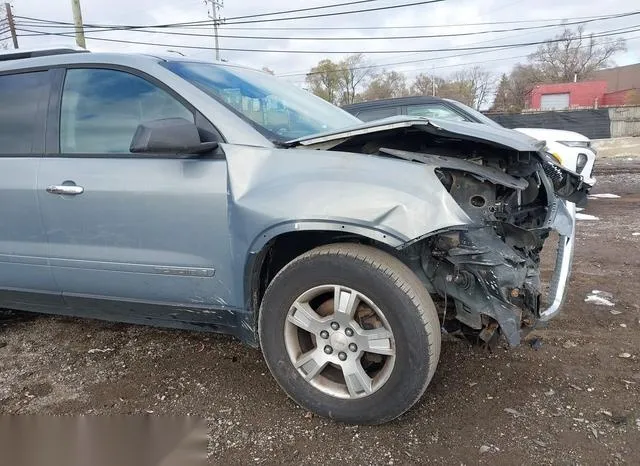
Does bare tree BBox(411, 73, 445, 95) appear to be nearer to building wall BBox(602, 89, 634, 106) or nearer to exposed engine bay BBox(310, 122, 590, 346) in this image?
building wall BBox(602, 89, 634, 106)

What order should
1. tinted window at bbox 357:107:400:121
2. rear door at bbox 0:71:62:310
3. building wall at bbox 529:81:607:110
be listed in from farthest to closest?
building wall at bbox 529:81:607:110 < tinted window at bbox 357:107:400:121 < rear door at bbox 0:71:62:310

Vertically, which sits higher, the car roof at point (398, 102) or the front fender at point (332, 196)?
the car roof at point (398, 102)

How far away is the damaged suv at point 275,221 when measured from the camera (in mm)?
2416

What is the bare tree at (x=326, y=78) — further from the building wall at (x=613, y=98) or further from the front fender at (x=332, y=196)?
the front fender at (x=332, y=196)

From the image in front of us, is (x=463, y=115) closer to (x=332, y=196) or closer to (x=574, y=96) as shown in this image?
(x=332, y=196)

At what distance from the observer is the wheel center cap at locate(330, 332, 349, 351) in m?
2.52

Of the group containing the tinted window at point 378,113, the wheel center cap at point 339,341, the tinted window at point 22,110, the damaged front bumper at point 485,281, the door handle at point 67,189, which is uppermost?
the tinted window at point 22,110

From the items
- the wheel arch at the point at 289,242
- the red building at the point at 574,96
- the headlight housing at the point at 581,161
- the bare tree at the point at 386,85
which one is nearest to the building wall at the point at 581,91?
the red building at the point at 574,96

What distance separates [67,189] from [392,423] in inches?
84.0

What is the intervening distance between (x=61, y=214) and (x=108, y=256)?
376 mm

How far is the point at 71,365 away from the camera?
3.32 m

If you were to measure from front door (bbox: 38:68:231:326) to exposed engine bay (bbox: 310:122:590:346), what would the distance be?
2.66 ft

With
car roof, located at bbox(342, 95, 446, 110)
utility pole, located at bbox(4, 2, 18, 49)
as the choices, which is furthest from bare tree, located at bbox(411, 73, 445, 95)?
car roof, located at bbox(342, 95, 446, 110)

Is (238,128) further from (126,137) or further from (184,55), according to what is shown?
(184,55)
